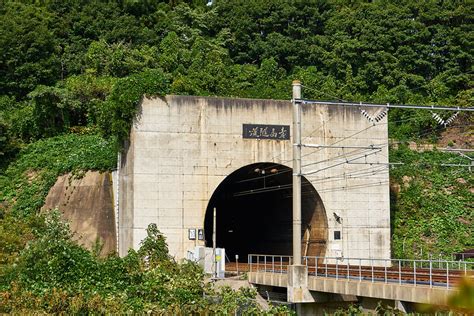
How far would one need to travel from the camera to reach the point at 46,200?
1233 inches

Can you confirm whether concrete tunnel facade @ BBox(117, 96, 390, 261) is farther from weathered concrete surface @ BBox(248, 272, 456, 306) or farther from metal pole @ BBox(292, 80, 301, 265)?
metal pole @ BBox(292, 80, 301, 265)

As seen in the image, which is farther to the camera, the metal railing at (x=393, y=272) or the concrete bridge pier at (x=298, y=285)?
the concrete bridge pier at (x=298, y=285)

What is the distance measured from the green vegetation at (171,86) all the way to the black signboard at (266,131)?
3.39 meters

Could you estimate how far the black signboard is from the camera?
92.8ft

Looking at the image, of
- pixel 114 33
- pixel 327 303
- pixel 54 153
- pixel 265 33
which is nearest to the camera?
pixel 327 303

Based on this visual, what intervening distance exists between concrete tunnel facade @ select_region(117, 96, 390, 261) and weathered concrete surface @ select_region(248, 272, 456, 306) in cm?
471

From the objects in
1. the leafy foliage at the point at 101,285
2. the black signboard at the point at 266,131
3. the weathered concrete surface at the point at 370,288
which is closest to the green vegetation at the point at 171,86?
the leafy foliage at the point at 101,285

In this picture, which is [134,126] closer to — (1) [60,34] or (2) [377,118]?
(2) [377,118]

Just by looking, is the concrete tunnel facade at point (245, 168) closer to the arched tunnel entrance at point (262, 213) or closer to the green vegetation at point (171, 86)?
the arched tunnel entrance at point (262, 213)

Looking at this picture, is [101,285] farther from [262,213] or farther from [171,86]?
[171,86]

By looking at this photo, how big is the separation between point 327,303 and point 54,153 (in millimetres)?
16794


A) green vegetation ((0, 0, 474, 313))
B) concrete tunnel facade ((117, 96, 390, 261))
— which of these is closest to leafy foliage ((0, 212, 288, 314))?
green vegetation ((0, 0, 474, 313))

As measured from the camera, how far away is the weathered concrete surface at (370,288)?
15766mm

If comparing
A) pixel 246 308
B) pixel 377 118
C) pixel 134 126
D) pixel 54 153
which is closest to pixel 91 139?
pixel 54 153
